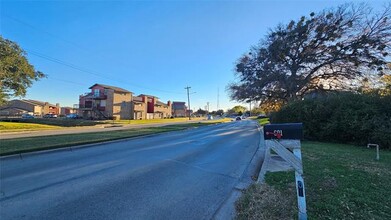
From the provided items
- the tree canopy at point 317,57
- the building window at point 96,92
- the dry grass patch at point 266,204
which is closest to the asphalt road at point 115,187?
the dry grass patch at point 266,204

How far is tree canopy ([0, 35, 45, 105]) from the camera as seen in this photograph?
2642 cm

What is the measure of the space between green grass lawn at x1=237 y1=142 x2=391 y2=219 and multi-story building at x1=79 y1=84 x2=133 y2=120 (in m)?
51.4

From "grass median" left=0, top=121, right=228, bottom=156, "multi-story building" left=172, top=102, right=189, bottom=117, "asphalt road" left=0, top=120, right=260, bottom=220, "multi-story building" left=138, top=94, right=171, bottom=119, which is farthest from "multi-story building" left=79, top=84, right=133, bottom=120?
"multi-story building" left=172, top=102, right=189, bottom=117

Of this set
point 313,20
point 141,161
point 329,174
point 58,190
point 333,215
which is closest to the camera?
point 333,215

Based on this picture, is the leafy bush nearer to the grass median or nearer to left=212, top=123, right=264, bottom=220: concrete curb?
left=212, top=123, right=264, bottom=220: concrete curb

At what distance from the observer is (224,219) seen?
357 cm

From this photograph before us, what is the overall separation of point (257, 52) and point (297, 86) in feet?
22.3

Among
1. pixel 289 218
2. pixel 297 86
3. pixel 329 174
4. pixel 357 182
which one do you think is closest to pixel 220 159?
pixel 329 174

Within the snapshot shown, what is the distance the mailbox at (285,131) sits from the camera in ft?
9.95

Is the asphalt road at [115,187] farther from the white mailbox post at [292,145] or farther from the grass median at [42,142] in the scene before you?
the white mailbox post at [292,145]

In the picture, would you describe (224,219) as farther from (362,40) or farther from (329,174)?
(362,40)

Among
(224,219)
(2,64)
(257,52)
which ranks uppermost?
(257,52)

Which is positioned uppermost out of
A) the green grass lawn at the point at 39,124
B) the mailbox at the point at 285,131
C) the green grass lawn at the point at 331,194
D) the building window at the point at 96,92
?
the building window at the point at 96,92

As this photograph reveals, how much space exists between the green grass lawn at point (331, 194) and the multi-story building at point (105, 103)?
169ft
